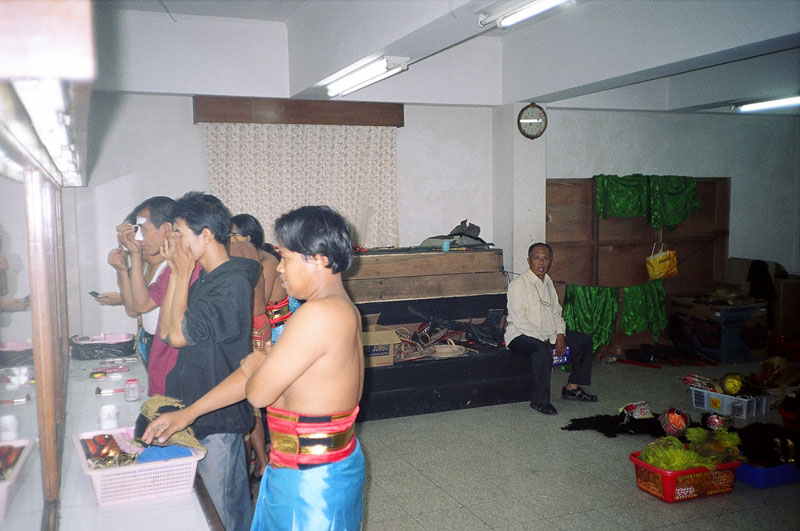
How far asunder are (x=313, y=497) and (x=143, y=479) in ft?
1.99

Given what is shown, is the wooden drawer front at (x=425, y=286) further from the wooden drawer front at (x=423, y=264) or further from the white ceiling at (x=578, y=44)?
the white ceiling at (x=578, y=44)

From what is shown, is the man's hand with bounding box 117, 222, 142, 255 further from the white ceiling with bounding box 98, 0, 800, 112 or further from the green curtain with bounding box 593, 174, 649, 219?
the green curtain with bounding box 593, 174, 649, 219

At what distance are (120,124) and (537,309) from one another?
4106 mm

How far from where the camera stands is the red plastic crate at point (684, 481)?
3762mm

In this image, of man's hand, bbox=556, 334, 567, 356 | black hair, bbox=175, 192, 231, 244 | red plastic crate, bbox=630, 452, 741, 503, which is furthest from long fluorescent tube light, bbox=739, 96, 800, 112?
black hair, bbox=175, 192, 231, 244

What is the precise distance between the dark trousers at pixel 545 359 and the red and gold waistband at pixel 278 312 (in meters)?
2.26

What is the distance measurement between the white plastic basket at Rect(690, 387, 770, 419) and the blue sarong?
4.45 meters

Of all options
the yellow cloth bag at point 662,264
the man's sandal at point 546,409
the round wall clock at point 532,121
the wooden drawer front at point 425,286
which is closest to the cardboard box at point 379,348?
the wooden drawer front at point 425,286

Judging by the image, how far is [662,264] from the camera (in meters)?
7.70

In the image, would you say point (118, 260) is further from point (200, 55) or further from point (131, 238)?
point (200, 55)

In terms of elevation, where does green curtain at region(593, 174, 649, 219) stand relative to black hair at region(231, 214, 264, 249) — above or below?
above

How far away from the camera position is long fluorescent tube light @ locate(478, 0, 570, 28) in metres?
3.27

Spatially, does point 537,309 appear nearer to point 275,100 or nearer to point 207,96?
point 275,100

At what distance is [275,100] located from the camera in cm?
614
